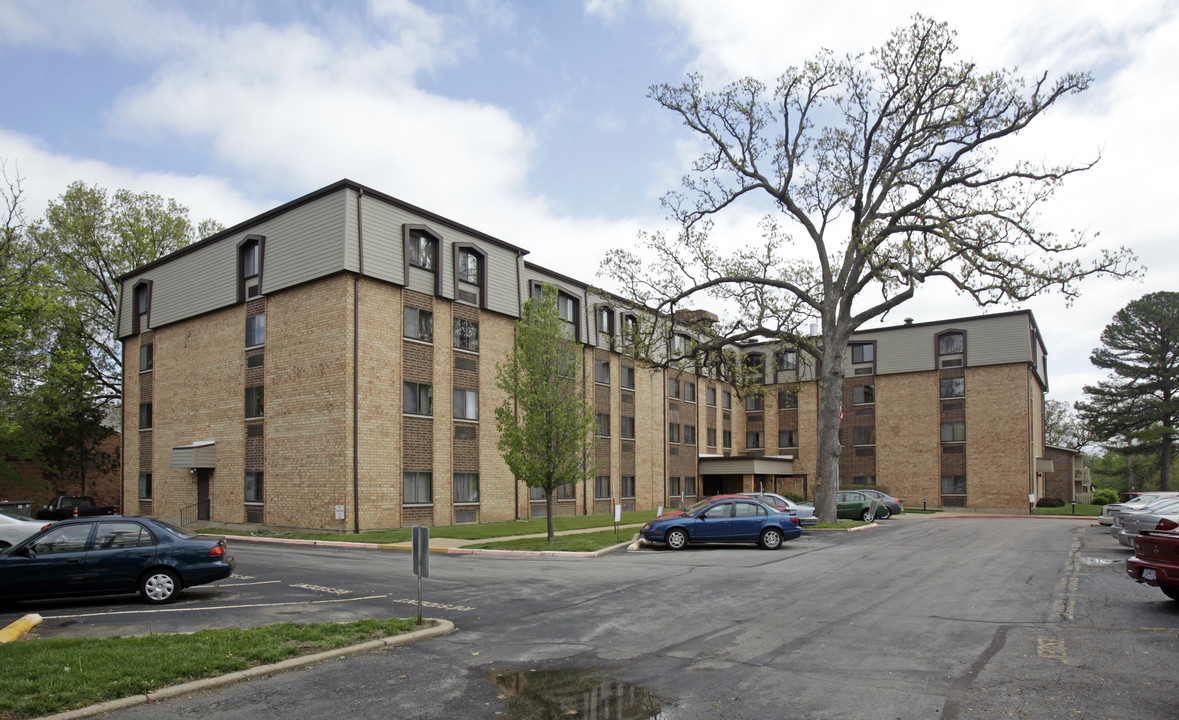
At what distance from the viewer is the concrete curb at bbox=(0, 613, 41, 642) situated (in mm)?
9289

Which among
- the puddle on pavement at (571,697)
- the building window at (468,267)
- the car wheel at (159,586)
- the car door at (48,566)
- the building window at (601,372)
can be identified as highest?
the building window at (468,267)

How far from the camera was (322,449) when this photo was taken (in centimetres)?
2802

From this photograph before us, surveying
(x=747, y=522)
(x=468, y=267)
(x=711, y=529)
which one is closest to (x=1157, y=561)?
(x=747, y=522)

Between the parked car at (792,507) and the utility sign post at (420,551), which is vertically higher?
the utility sign post at (420,551)

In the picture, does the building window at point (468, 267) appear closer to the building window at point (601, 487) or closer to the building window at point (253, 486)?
the building window at point (253, 486)

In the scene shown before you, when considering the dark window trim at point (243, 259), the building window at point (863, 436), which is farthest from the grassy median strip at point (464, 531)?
the building window at point (863, 436)

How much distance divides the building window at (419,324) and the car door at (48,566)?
1835 cm

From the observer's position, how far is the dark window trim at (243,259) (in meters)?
31.3

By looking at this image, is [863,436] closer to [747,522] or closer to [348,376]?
[747,522]

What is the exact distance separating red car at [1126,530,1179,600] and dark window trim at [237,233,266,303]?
97.0ft

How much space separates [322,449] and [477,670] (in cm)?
2163

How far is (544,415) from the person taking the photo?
23.2 metres

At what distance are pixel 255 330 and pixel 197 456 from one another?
19.5 ft

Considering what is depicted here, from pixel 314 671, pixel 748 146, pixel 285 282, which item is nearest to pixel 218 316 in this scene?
pixel 285 282
